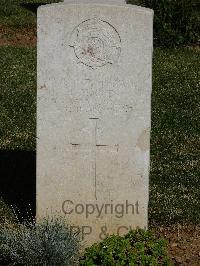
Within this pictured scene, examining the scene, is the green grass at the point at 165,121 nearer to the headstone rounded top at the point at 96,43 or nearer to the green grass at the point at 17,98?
the green grass at the point at 17,98

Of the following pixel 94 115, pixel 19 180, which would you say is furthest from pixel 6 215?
pixel 94 115

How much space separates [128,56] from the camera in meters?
4.98

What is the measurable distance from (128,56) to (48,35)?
618mm

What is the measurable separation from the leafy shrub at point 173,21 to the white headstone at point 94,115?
9.06 m

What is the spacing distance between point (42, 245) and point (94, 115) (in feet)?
3.48

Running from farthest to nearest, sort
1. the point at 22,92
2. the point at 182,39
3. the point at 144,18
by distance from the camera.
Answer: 1. the point at 182,39
2. the point at 22,92
3. the point at 144,18

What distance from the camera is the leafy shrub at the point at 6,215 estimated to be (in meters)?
5.96

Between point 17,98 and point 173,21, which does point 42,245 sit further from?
point 173,21

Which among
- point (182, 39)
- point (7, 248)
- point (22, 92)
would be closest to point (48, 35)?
point (7, 248)

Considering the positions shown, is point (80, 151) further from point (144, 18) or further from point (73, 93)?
point (144, 18)

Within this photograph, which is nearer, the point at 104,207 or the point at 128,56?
the point at 128,56

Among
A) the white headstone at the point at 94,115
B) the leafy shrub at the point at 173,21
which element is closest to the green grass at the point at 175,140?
the leafy shrub at the point at 173,21

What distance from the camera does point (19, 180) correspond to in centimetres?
710

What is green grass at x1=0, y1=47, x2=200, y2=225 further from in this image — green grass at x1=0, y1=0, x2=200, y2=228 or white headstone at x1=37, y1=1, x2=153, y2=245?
white headstone at x1=37, y1=1, x2=153, y2=245
